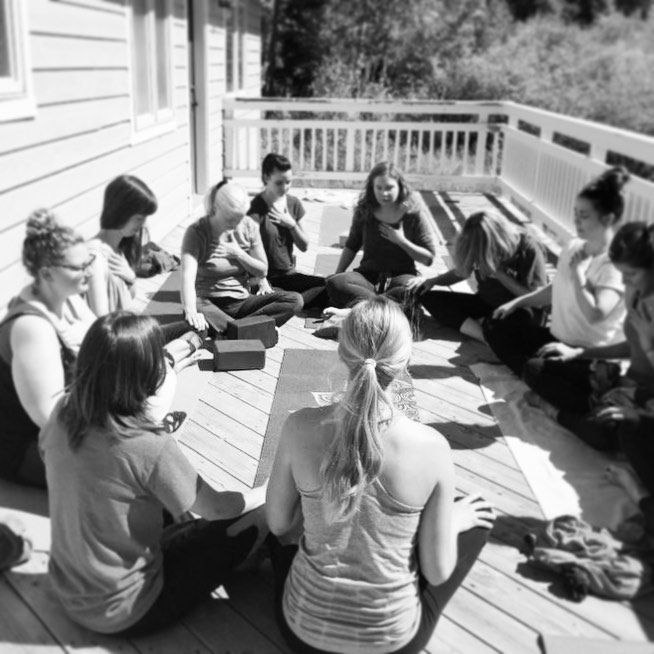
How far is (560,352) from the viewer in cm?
342

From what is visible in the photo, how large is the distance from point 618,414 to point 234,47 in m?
9.88

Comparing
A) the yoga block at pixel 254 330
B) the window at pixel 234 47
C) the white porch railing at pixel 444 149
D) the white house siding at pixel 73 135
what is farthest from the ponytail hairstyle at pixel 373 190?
the window at pixel 234 47

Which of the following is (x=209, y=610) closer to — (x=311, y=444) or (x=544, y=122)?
(x=311, y=444)

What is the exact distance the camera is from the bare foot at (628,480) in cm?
268

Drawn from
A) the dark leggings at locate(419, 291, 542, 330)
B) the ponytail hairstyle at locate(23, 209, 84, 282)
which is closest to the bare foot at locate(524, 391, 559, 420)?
the dark leggings at locate(419, 291, 542, 330)

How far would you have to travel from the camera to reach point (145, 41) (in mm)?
6535

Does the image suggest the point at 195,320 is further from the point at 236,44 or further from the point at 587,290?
the point at 236,44

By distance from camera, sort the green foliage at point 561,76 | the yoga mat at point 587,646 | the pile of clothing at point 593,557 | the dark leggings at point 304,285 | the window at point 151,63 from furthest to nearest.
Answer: the green foliage at point 561,76 < the window at point 151,63 < the dark leggings at point 304,285 < the pile of clothing at point 593,557 < the yoga mat at point 587,646

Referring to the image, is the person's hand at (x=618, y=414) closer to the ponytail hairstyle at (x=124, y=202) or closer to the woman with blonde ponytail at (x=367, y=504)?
the woman with blonde ponytail at (x=367, y=504)

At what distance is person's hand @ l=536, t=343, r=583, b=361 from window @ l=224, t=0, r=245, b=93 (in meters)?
8.14

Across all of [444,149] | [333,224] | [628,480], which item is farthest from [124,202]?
[444,149]

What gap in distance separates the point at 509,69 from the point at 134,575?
22960mm

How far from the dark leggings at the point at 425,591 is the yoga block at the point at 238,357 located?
5.94 feet

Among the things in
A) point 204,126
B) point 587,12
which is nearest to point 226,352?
point 204,126
